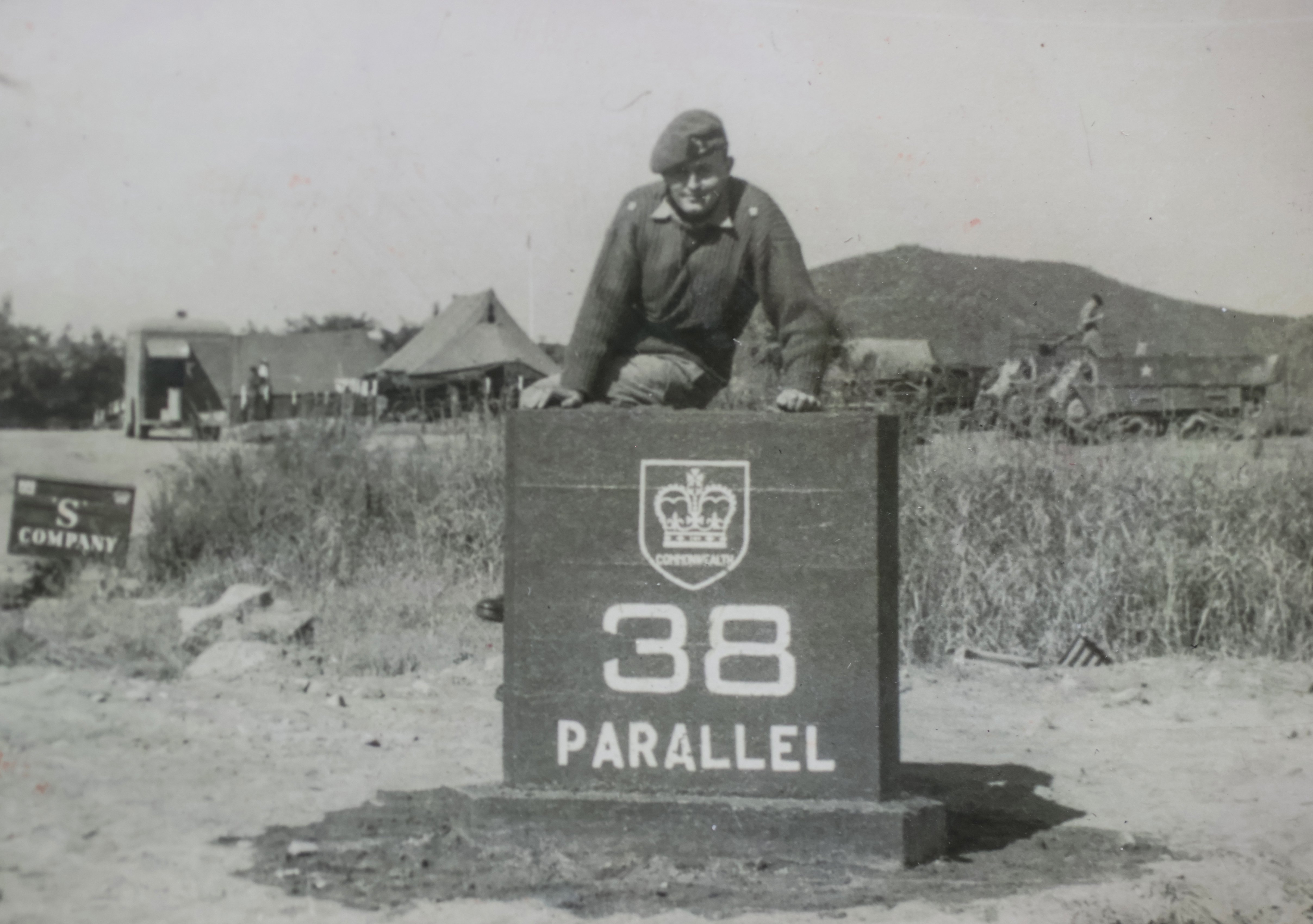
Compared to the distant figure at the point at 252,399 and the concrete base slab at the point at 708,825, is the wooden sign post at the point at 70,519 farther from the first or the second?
the concrete base slab at the point at 708,825

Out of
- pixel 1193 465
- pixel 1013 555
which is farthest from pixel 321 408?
pixel 1193 465

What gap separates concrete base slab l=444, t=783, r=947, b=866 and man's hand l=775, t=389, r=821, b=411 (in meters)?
1.31

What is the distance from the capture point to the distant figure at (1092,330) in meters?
10.3

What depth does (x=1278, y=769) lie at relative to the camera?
5.64 m

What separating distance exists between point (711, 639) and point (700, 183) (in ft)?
5.34

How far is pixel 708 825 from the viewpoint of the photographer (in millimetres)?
4281

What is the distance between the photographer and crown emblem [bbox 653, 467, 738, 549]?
4336 millimetres

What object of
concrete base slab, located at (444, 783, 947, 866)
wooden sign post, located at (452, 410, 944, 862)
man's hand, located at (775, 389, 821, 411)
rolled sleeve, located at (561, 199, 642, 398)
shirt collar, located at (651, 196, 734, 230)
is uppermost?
shirt collar, located at (651, 196, 734, 230)

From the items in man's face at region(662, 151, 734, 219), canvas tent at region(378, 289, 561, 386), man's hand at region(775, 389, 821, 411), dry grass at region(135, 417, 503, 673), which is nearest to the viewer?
man's hand at region(775, 389, 821, 411)

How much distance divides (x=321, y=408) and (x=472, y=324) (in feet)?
7.97

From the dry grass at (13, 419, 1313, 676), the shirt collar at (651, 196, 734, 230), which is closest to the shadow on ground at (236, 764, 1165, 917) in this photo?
the shirt collar at (651, 196, 734, 230)

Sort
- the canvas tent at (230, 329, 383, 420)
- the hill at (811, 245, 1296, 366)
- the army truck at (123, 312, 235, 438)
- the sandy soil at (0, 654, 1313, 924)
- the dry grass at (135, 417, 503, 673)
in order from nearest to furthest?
the sandy soil at (0, 654, 1313, 924) < the hill at (811, 245, 1296, 366) < the dry grass at (135, 417, 503, 673) < the army truck at (123, 312, 235, 438) < the canvas tent at (230, 329, 383, 420)

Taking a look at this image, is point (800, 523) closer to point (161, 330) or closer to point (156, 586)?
point (156, 586)

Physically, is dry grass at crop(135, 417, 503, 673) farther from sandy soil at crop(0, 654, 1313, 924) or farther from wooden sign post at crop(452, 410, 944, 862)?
wooden sign post at crop(452, 410, 944, 862)
